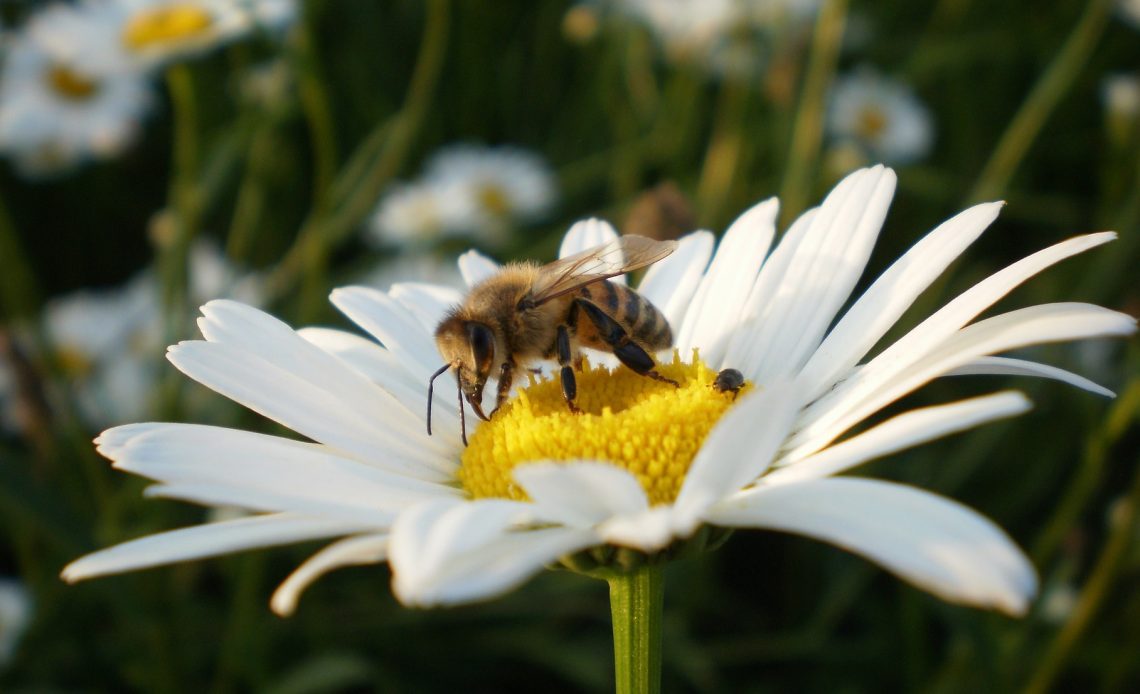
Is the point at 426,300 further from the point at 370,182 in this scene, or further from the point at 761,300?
the point at 370,182

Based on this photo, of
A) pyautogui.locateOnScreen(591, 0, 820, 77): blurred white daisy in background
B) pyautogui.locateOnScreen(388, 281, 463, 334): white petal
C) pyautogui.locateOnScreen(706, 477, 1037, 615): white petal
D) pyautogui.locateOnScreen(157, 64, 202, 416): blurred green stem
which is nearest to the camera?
pyautogui.locateOnScreen(706, 477, 1037, 615): white petal

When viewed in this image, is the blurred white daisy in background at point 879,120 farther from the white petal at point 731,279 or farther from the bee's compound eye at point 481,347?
the bee's compound eye at point 481,347

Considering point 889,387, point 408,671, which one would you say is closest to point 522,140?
point 408,671

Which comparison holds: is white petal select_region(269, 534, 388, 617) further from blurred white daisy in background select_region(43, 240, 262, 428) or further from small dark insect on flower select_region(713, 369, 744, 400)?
blurred white daisy in background select_region(43, 240, 262, 428)

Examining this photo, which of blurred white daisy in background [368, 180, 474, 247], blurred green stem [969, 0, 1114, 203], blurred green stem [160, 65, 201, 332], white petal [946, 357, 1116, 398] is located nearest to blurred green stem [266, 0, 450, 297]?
blurred green stem [160, 65, 201, 332]

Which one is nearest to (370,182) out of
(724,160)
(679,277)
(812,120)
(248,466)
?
(724,160)

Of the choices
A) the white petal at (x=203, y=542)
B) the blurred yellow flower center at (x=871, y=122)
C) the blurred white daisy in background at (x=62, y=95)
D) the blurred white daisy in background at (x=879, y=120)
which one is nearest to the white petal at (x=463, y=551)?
the white petal at (x=203, y=542)

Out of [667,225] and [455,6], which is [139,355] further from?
[667,225]
